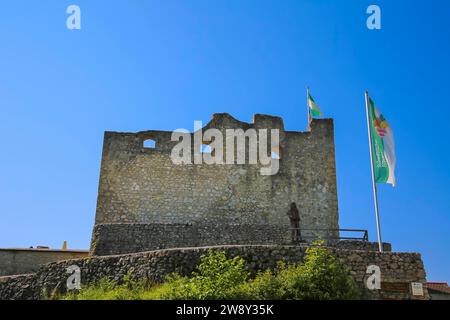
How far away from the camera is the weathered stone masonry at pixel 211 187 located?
891 inches

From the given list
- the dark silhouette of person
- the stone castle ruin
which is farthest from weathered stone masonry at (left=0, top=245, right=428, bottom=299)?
the dark silhouette of person

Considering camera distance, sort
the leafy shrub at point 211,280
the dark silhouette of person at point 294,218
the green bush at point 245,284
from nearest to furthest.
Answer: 1. the leafy shrub at point 211,280
2. the green bush at point 245,284
3. the dark silhouette of person at point 294,218

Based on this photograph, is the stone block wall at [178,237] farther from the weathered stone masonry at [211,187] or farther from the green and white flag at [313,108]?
the green and white flag at [313,108]

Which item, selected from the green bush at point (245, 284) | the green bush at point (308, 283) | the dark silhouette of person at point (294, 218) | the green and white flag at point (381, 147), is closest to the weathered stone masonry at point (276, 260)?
the green bush at point (245, 284)

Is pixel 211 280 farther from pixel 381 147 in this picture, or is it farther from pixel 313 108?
pixel 313 108

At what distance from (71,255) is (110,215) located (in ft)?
8.30

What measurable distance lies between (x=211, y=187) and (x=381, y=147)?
8481mm

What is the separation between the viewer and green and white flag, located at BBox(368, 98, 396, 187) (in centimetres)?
1697

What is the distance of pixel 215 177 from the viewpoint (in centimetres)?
2322

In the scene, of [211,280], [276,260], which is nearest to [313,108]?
[276,260]

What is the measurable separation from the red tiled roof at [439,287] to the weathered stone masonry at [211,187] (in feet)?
19.2
